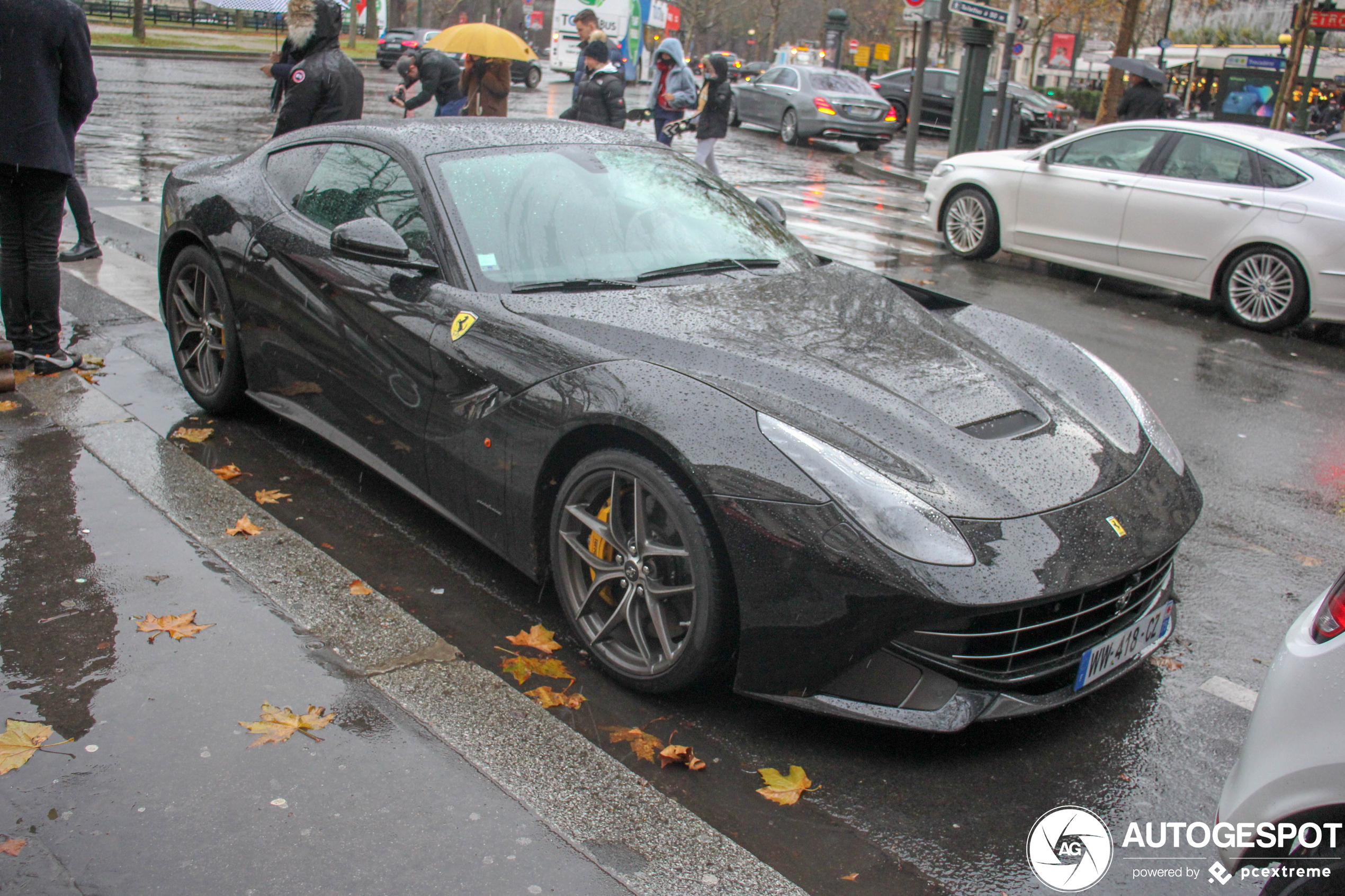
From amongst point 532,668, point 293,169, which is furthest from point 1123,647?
point 293,169

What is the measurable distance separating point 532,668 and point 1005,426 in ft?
5.14

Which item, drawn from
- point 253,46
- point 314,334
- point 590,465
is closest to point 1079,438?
point 590,465

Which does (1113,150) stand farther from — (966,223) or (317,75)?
(317,75)

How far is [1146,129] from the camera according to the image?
32.3 feet

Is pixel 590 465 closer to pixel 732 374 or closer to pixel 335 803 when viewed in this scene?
pixel 732 374

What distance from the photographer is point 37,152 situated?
517 cm

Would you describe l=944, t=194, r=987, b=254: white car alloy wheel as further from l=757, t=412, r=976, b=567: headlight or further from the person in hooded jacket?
l=757, t=412, r=976, b=567: headlight

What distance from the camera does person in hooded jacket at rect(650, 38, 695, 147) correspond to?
43.4 feet

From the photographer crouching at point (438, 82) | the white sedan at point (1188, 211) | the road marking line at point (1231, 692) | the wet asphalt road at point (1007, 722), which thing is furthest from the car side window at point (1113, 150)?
the road marking line at point (1231, 692)

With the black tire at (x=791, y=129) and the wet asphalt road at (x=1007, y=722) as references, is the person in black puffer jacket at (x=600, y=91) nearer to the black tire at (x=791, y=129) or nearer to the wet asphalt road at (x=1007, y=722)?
the wet asphalt road at (x=1007, y=722)

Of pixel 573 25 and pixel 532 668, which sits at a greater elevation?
pixel 573 25

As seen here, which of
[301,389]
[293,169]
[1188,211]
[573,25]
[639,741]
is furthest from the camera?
[573,25]

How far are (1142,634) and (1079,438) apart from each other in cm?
59

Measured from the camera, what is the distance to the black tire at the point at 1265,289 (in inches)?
342
